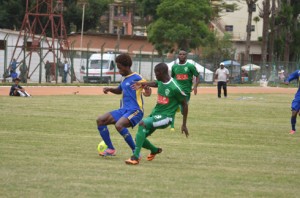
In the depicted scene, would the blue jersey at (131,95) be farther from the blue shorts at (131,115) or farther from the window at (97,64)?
the window at (97,64)

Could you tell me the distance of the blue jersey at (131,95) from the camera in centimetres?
1288

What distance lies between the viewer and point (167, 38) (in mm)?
69750

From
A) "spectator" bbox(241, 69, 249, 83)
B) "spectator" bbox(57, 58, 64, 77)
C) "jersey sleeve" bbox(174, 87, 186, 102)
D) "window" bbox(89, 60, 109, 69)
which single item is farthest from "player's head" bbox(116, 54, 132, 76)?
"spectator" bbox(241, 69, 249, 83)

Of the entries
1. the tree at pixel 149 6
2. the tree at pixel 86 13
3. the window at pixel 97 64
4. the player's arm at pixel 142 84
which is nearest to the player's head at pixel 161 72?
the player's arm at pixel 142 84

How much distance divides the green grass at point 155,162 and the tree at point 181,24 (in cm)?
4508

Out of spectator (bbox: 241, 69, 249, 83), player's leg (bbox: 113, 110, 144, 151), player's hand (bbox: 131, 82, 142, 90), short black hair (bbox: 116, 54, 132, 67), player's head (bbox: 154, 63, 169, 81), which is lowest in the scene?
spectator (bbox: 241, 69, 249, 83)

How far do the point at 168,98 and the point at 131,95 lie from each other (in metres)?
0.61

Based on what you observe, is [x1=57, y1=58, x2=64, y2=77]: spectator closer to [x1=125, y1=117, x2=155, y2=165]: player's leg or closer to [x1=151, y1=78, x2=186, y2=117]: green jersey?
[x1=151, y1=78, x2=186, y2=117]: green jersey

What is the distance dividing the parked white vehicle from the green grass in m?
30.5

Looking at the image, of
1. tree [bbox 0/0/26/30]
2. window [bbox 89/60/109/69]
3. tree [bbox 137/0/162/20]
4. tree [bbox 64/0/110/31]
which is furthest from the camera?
tree [bbox 137/0/162/20]

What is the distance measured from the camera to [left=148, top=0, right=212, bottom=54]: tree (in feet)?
223

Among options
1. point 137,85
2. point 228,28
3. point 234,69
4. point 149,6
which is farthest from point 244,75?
point 137,85

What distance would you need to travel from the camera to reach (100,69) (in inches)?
2128

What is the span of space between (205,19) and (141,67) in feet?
56.4
